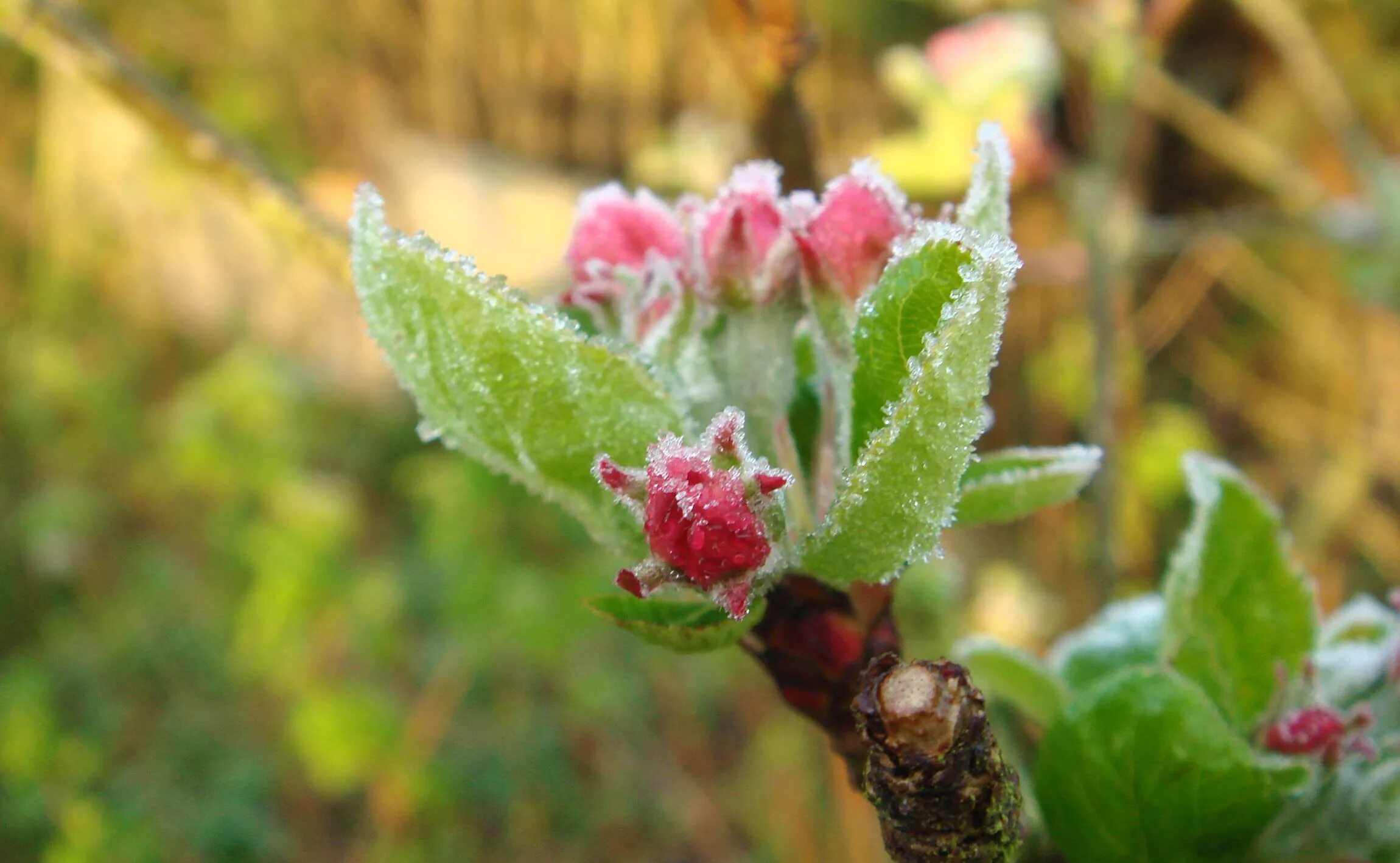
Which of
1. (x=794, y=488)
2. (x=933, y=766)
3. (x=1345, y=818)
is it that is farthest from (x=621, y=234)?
(x=1345, y=818)

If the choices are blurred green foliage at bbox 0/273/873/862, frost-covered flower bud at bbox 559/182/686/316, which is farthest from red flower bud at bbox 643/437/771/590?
blurred green foliage at bbox 0/273/873/862

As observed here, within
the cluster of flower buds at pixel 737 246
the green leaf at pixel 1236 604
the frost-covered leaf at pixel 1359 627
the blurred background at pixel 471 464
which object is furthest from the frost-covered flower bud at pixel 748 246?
the blurred background at pixel 471 464

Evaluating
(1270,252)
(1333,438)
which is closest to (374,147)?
Result: (1270,252)

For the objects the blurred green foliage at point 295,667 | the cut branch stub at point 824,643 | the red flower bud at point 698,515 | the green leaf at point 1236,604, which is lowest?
the blurred green foliage at point 295,667

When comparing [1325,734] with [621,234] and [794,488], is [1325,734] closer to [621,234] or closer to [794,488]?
[794,488]

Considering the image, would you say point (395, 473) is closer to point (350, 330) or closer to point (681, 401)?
point (350, 330)

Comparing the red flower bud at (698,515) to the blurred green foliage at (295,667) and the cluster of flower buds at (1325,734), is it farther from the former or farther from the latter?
the blurred green foliage at (295,667)
